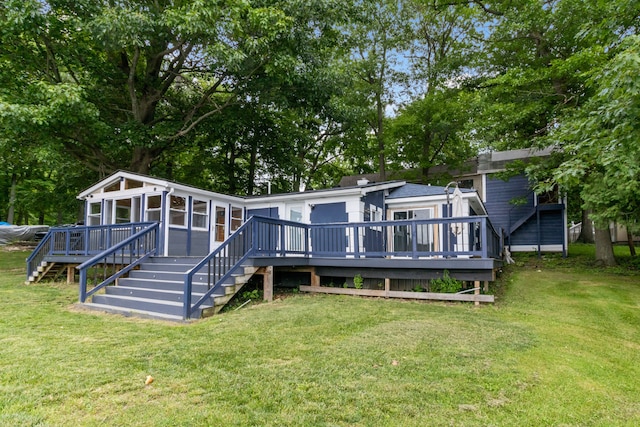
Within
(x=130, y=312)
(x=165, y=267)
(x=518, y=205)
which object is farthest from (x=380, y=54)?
(x=130, y=312)

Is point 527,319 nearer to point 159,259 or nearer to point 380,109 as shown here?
point 159,259

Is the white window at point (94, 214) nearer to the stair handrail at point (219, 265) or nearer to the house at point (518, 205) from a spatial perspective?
the stair handrail at point (219, 265)

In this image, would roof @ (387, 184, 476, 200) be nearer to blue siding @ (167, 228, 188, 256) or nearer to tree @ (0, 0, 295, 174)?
tree @ (0, 0, 295, 174)

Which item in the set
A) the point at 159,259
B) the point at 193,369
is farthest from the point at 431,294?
the point at 159,259

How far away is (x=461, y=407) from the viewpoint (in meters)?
2.90

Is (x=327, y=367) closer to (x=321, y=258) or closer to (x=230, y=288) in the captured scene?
(x=230, y=288)

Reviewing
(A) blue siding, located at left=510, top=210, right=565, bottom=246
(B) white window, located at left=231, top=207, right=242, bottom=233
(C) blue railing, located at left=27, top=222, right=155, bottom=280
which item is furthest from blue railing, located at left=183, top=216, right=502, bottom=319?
(A) blue siding, located at left=510, top=210, right=565, bottom=246

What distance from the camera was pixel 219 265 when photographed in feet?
21.9

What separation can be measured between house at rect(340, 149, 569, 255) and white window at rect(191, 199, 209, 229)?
39.4ft

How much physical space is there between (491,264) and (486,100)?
9994 mm

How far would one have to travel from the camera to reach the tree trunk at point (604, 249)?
482 inches

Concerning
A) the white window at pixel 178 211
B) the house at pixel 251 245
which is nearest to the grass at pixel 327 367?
the house at pixel 251 245

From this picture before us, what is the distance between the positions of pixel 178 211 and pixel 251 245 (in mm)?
4333

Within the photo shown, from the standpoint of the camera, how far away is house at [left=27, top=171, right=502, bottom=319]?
7164 millimetres
